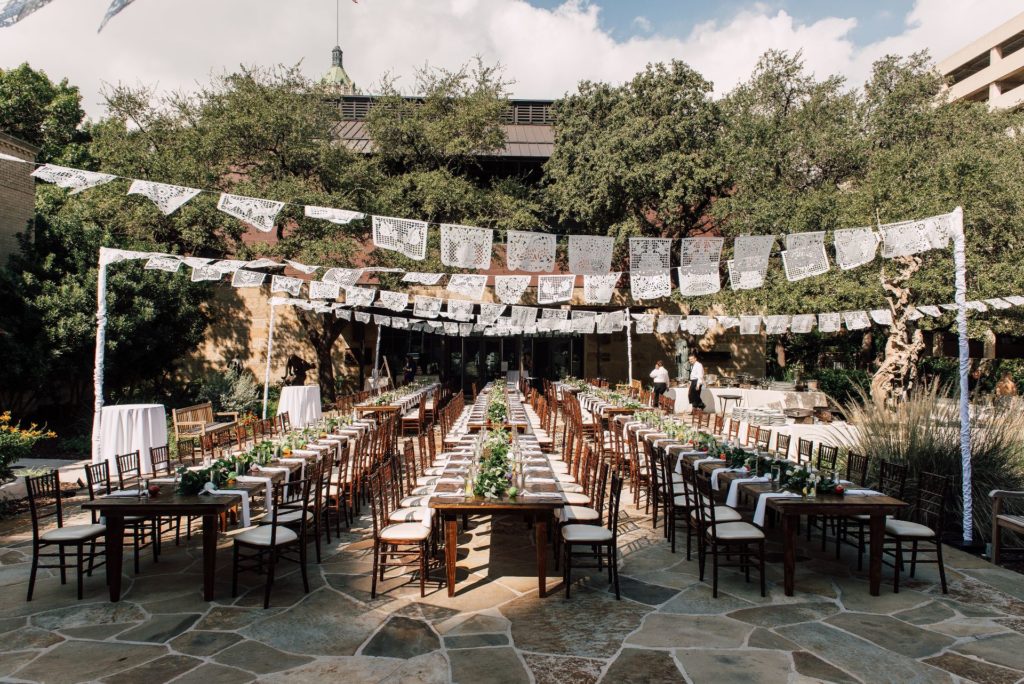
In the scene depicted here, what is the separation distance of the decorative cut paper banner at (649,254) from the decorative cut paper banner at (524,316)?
26.0 ft

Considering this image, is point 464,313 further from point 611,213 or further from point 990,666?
point 990,666

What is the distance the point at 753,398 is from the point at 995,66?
41.4 meters

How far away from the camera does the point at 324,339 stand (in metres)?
21.7

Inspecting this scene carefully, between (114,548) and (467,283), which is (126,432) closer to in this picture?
(114,548)

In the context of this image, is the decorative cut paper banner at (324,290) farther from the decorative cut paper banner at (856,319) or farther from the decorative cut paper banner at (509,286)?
the decorative cut paper banner at (856,319)

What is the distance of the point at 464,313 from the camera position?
17.1m

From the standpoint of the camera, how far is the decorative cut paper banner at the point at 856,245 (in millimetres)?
8680

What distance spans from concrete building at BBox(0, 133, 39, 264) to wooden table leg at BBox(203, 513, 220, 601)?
42.1 ft

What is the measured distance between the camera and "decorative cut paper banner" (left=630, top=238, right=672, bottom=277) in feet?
31.2

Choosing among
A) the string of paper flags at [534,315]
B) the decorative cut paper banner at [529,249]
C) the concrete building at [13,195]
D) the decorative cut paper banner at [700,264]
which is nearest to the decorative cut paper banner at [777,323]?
the string of paper flags at [534,315]

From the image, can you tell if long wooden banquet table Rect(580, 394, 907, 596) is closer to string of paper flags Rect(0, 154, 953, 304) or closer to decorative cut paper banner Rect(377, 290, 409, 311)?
string of paper flags Rect(0, 154, 953, 304)

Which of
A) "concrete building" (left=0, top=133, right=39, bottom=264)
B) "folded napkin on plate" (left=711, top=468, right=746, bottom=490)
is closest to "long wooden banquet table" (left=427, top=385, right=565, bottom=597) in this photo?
"folded napkin on plate" (left=711, top=468, right=746, bottom=490)

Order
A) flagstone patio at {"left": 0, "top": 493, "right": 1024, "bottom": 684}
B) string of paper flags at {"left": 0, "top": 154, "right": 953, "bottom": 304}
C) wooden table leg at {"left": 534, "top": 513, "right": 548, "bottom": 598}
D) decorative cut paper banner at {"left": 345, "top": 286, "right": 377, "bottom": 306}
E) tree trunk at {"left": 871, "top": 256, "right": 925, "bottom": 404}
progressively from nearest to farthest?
1. flagstone patio at {"left": 0, "top": 493, "right": 1024, "bottom": 684}
2. wooden table leg at {"left": 534, "top": 513, "right": 548, "bottom": 598}
3. string of paper flags at {"left": 0, "top": 154, "right": 953, "bottom": 304}
4. decorative cut paper banner at {"left": 345, "top": 286, "right": 377, "bottom": 306}
5. tree trunk at {"left": 871, "top": 256, "right": 925, "bottom": 404}

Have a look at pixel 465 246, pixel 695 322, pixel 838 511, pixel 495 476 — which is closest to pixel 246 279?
pixel 465 246
